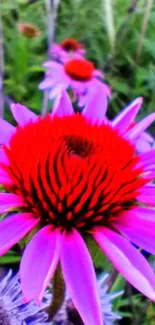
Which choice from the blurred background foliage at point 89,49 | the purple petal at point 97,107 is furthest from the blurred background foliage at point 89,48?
the purple petal at point 97,107

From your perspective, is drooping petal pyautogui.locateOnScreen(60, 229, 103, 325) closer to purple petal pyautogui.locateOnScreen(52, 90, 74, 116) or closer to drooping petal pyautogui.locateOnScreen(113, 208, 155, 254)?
drooping petal pyautogui.locateOnScreen(113, 208, 155, 254)

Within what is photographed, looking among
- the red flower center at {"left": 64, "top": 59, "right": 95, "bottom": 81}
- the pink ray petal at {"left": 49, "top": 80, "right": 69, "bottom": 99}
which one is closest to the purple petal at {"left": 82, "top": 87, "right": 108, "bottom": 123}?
the pink ray petal at {"left": 49, "top": 80, "right": 69, "bottom": 99}

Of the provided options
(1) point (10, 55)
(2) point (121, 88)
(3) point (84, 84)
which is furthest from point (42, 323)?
(1) point (10, 55)

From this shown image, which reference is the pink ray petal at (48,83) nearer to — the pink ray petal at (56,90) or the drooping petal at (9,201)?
the pink ray petal at (56,90)

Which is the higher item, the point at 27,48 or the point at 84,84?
the point at 27,48

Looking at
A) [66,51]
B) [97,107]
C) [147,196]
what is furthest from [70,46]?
[147,196]

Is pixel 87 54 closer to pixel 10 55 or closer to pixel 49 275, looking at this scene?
pixel 10 55
